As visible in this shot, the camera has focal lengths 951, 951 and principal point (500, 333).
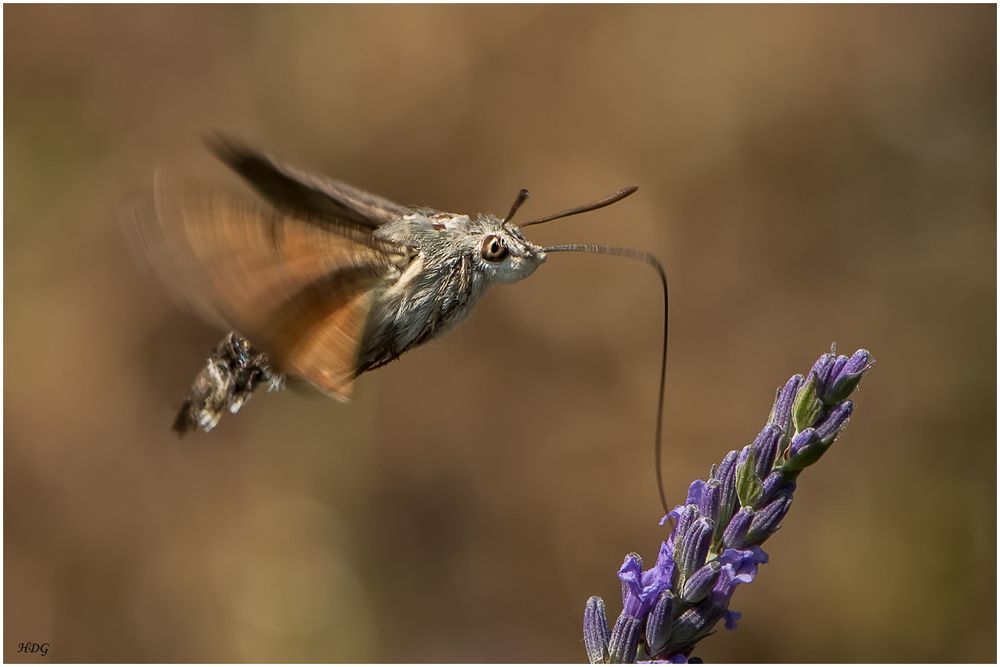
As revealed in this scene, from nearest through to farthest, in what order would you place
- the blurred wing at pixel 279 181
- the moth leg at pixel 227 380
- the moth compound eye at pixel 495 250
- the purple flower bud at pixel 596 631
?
1. the purple flower bud at pixel 596 631
2. the blurred wing at pixel 279 181
3. the moth compound eye at pixel 495 250
4. the moth leg at pixel 227 380

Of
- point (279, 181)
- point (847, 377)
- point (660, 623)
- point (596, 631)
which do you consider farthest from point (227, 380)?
point (847, 377)

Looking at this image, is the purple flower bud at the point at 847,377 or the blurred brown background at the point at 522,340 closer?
the purple flower bud at the point at 847,377

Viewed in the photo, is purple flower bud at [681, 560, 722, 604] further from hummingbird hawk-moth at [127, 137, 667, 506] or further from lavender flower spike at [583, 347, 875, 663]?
hummingbird hawk-moth at [127, 137, 667, 506]

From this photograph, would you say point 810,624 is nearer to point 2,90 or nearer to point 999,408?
point 999,408

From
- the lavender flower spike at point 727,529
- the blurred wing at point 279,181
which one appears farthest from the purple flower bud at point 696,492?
the blurred wing at point 279,181

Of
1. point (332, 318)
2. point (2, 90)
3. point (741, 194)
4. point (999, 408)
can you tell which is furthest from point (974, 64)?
point (2, 90)

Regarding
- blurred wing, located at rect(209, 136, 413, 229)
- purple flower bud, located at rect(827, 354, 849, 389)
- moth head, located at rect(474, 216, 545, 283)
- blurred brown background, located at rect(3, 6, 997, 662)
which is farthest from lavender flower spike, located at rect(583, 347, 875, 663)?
blurred brown background, located at rect(3, 6, 997, 662)

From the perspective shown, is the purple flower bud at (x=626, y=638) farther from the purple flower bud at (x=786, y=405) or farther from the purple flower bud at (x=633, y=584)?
the purple flower bud at (x=786, y=405)

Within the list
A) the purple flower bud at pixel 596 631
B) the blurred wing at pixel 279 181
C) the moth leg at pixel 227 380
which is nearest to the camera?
the purple flower bud at pixel 596 631
